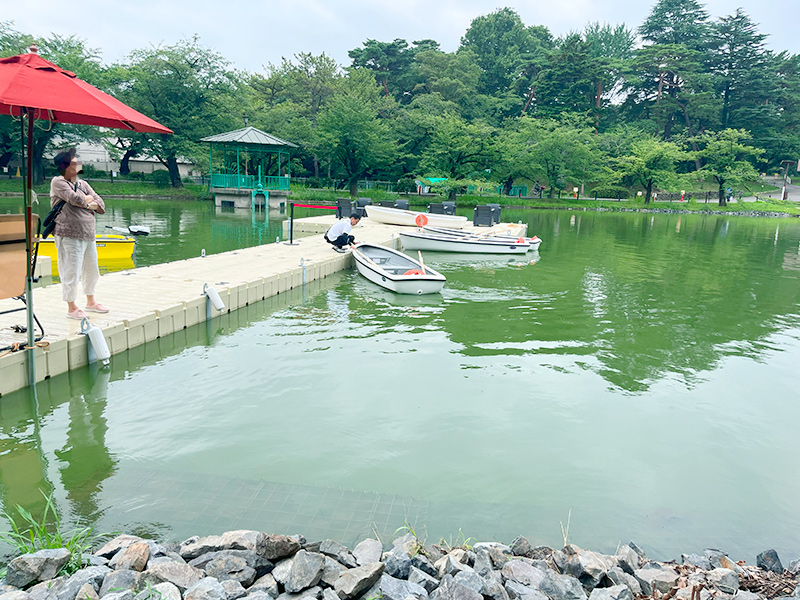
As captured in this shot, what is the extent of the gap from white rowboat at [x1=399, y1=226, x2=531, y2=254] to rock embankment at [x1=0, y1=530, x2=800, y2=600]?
581 inches

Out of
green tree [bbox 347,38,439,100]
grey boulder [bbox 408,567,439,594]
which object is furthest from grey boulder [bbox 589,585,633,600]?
green tree [bbox 347,38,439,100]

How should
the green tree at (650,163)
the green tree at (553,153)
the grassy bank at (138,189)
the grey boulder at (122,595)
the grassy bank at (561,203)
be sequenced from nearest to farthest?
1. the grey boulder at (122,595)
2. the grassy bank at (138,189)
3. the grassy bank at (561,203)
4. the green tree at (553,153)
5. the green tree at (650,163)

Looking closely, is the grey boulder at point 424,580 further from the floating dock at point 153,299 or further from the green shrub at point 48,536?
the floating dock at point 153,299

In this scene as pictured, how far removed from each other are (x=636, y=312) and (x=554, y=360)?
4.06m

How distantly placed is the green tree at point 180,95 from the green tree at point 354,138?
25.5ft

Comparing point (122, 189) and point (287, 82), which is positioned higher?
point (287, 82)

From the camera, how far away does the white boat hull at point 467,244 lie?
58.7 ft

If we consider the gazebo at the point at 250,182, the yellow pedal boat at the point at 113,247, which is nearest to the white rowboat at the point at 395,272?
the yellow pedal boat at the point at 113,247

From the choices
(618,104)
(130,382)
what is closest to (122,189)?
(130,382)

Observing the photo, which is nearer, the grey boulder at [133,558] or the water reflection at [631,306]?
the grey boulder at [133,558]

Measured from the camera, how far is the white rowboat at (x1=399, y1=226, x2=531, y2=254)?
17891mm

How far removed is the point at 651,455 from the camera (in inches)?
205

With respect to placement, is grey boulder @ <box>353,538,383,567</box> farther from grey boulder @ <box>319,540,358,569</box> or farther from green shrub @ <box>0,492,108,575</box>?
green shrub @ <box>0,492,108,575</box>

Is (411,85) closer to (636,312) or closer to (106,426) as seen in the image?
(636,312)
